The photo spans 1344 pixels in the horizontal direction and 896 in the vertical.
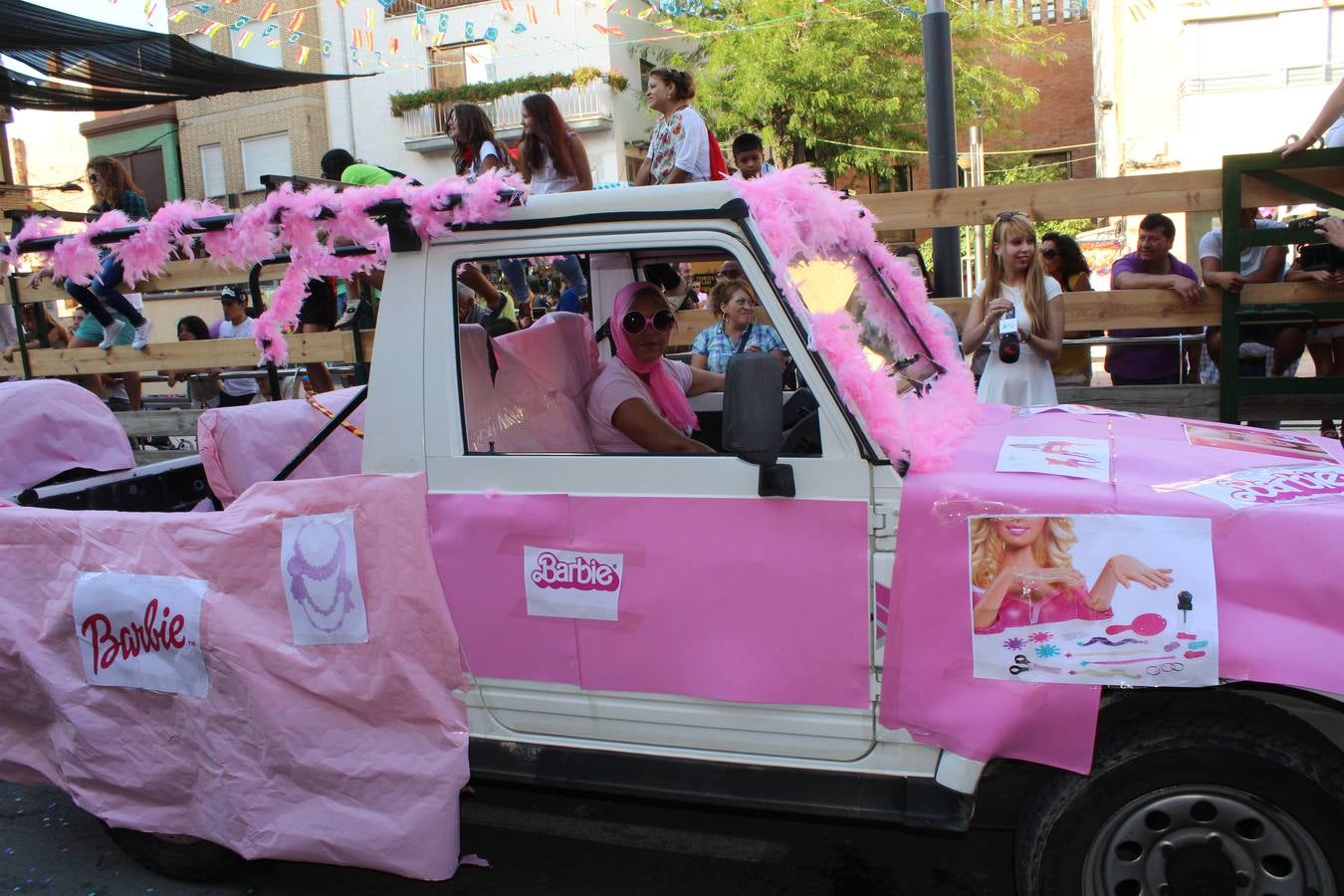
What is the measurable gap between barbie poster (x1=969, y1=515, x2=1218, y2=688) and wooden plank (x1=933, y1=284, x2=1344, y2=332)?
3169 mm

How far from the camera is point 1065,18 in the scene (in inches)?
1090

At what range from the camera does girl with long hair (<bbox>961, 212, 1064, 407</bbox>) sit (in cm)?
496

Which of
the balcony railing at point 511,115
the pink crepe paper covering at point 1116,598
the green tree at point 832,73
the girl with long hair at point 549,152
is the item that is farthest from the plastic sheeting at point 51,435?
the balcony railing at point 511,115

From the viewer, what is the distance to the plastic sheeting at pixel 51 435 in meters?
4.01

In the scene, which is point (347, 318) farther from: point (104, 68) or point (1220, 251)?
point (1220, 251)

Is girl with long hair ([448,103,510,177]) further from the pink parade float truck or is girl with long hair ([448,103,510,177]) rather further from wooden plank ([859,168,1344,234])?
the pink parade float truck

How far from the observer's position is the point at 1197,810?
245 centimetres

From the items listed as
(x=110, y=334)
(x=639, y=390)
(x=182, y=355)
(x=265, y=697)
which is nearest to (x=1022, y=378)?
(x=639, y=390)

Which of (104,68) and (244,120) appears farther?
(244,120)

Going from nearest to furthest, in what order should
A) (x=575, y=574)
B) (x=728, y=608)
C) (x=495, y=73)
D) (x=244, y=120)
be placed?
(x=728, y=608), (x=575, y=574), (x=495, y=73), (x=244, y=120)

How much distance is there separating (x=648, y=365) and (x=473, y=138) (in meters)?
3.31

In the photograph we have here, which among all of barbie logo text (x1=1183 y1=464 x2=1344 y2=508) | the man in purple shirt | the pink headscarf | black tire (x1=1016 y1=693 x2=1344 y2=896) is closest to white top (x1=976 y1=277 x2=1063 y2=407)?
the man in purple shirt

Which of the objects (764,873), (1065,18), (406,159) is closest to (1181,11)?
(1065,18)

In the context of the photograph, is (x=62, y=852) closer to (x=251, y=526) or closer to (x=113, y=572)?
(x=113, y=572)
